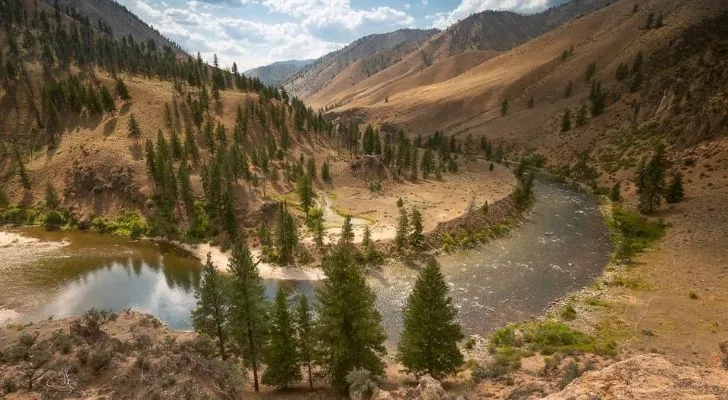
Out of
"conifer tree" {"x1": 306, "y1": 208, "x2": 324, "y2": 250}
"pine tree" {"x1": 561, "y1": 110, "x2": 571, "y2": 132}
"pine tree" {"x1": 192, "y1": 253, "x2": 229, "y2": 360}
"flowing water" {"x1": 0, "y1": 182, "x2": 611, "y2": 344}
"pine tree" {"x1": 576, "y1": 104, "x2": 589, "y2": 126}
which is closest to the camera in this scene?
"pine tree" {"x1": 192, "y1": 253, "x2": 229, "y2": 360}

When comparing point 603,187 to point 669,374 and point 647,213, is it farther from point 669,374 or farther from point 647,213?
point 669,374

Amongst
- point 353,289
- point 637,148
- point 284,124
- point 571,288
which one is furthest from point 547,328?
point 284,124

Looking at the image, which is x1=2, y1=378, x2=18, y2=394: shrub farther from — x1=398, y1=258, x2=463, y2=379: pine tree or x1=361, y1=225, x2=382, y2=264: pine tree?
x1=361, y1=225, x2=382, y2=264: pine tree

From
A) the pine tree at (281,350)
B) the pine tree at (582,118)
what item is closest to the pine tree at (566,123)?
the pine tree at (582,118)

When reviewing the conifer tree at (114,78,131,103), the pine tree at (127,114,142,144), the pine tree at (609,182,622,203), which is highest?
the conifer tree at (114,78,131,103)

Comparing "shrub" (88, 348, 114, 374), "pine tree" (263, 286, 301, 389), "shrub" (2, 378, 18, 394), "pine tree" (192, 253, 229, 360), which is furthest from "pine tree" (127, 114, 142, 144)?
"shrub" (2, 378, 18, 394)

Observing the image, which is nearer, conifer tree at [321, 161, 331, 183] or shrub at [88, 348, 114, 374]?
shrub at [88, 348, 114, 374]

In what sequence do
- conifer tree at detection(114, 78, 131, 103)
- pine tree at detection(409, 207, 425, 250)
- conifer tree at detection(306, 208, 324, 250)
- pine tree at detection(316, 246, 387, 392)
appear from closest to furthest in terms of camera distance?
pine tree at detection(316, 246, 387, 392)
conifer tree at detection(306, 208, 324, 250)
pine tree at detection(409, 207, 425, 250)
conifer tree at detection(114, 78, 131, 103)

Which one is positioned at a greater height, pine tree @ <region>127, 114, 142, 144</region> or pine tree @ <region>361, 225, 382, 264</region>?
pine tree @ <region>127, 114, 142, 144</region>
